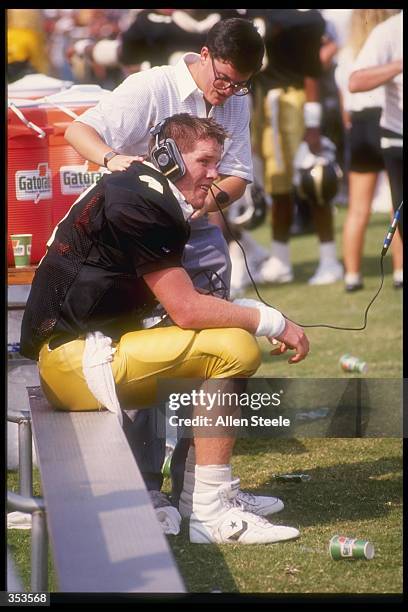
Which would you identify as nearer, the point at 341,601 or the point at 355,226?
the point at 341,601

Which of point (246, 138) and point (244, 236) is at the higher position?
point (246, 138)

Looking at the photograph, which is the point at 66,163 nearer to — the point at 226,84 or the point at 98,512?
the point at 226,84

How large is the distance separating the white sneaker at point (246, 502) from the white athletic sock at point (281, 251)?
4.94 m

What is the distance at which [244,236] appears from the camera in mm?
9414

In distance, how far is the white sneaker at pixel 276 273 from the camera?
30.0ft

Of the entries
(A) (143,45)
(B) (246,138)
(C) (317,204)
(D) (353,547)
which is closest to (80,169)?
(B) (246,138)

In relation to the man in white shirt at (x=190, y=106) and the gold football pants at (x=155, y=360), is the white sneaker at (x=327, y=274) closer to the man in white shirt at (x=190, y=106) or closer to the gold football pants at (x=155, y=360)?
the man in white shirt at (x=190, y=106)

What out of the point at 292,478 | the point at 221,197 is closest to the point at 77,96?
the point at 221,197

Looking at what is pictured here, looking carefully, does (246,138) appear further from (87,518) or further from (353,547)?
(87,518)

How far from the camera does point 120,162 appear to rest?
13.0ft

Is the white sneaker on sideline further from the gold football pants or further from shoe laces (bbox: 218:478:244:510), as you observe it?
the gold football pants

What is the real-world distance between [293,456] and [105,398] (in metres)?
1.29

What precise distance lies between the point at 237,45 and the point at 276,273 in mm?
5010

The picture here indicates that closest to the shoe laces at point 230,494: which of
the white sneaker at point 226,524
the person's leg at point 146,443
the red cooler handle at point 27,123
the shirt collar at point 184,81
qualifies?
the white sneaker at point 226,524
